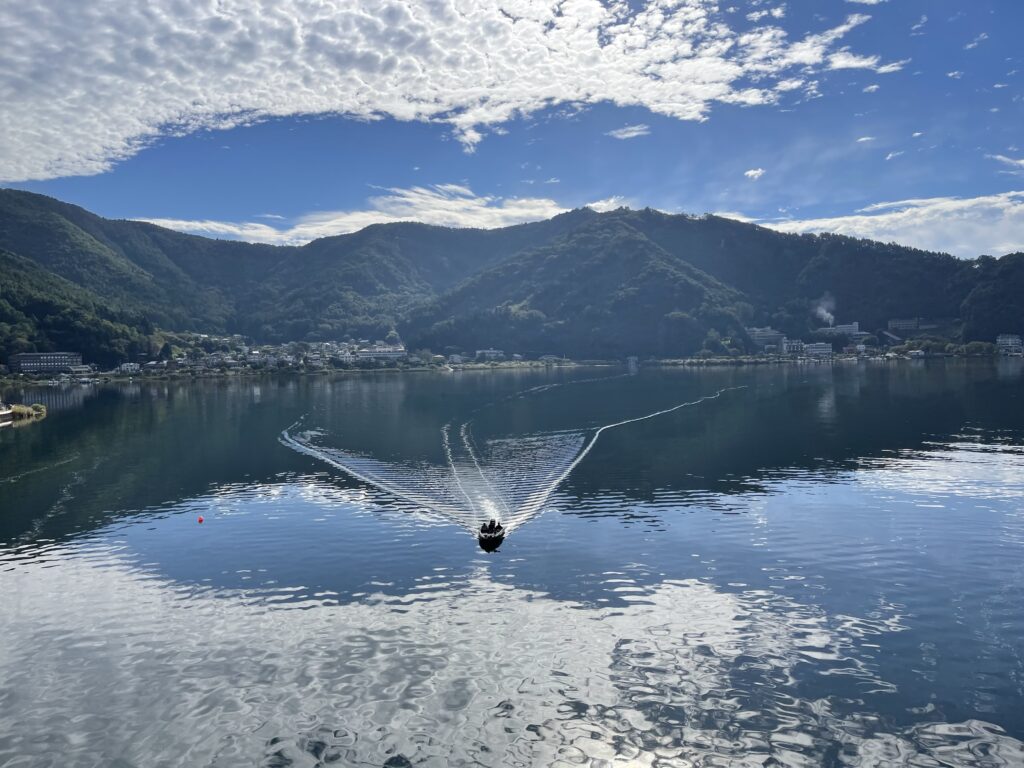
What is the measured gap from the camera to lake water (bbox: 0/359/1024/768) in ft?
57.7

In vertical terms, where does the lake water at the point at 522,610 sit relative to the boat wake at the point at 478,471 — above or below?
below

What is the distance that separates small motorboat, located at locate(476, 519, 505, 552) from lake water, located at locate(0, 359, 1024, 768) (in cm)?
92

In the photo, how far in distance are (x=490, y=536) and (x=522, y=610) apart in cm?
787

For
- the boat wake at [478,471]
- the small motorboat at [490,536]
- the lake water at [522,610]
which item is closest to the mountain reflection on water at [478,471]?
the boat wake at [478,471]

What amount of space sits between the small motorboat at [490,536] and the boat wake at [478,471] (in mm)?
1979

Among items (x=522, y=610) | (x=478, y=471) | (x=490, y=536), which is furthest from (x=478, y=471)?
(x=522, y=610)

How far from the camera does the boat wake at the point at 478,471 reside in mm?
40969

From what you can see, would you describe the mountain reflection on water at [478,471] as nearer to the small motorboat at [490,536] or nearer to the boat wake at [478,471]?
the boat wake at [478,471]

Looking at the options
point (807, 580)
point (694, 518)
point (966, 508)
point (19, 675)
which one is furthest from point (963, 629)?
point (19, 675)

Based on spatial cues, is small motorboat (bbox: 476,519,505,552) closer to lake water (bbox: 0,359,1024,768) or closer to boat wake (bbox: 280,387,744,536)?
lake water (bbox: 0,359,1024,768)

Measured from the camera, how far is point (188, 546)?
35438mm

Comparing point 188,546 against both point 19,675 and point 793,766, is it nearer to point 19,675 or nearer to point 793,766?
point 19,675

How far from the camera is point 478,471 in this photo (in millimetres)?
52094

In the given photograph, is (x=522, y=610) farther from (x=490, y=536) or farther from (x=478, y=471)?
(x=478, y=471)
